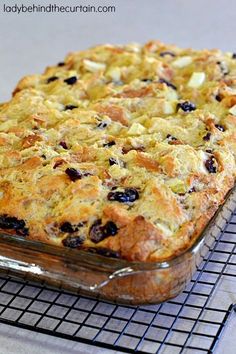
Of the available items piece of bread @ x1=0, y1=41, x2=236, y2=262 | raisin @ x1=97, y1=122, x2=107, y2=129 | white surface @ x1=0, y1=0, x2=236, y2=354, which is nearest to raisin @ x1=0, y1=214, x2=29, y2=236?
piece of bread @ x1=0, y1=41, x2=236, y2=262

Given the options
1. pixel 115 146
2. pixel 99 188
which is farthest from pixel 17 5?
pixel 99 188

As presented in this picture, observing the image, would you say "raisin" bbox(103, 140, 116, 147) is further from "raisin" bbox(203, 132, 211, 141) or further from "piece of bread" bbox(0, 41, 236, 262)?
"raisin" bbox(203, 132, 211, 141)

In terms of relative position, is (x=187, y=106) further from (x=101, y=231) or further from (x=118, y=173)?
(x=101, y=231)

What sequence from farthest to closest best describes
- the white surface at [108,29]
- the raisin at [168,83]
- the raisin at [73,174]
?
the white surface at [108,29] → the raisin at [168,83] → the raisin at [73,174]

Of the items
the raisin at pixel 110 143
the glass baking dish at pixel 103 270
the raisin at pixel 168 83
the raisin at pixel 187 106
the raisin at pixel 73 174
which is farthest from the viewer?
the raisin at pixel 168 83

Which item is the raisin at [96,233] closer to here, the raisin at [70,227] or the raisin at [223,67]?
the raisin at [70,227]

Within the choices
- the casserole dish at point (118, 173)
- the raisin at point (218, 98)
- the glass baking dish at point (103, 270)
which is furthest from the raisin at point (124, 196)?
the raisin at point (218, 98)
